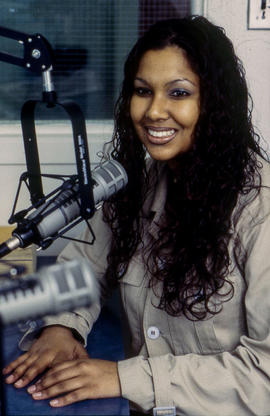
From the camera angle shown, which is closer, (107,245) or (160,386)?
(160,386)

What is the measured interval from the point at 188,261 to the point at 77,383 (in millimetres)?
335

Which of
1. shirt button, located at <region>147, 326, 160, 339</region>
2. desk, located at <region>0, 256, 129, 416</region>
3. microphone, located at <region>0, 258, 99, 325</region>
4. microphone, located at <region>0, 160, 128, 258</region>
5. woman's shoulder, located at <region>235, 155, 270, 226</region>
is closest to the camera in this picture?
microphone, located at <region>0, 258, 99, 325</region>

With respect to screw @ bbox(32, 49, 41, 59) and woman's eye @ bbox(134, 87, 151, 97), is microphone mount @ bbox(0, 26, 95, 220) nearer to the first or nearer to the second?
screw @ bbox(32, 49, 41, 59)

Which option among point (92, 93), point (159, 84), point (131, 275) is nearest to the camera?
point (159, 84)

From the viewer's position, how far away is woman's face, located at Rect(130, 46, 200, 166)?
3.28 feet

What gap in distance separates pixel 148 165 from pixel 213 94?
33 cm

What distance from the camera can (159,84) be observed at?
1006 millimetres

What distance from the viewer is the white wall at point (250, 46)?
1.43 metres

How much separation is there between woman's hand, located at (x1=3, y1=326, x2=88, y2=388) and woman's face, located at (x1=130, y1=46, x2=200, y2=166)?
42cm

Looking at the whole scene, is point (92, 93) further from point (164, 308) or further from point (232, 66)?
point (164, 308)

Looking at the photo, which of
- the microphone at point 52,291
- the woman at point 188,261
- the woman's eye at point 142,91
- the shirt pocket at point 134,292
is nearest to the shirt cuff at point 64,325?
A: the woman at point 188,261

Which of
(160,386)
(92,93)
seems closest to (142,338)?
(160,386)

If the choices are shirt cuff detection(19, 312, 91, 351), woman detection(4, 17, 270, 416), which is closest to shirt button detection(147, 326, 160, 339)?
woman detection(4, 17, 270, 416)

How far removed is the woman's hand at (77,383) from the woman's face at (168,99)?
441 millimetres
